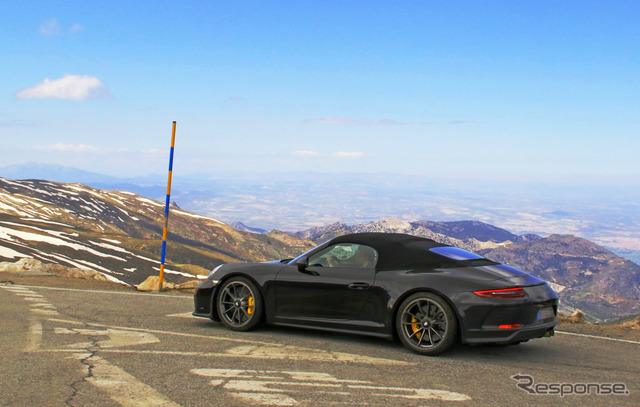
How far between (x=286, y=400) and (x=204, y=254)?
148308 millimetres

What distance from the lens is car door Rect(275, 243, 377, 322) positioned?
807cm

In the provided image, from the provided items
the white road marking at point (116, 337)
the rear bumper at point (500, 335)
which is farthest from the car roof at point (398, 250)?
the white road marking at point (116, 337)

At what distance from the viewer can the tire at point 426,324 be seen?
7.32m

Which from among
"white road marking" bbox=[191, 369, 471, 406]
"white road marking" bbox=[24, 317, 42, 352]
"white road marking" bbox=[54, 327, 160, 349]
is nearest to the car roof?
"white road marking" bbox=[191, 369, 471, 406]

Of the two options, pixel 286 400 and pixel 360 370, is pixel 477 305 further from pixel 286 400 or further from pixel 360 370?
pixel 286 400

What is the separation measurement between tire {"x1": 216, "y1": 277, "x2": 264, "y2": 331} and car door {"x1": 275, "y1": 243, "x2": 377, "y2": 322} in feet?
1.03

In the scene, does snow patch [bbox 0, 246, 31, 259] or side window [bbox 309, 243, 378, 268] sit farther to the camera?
snow patch [bbox 0, 246, 31, 259]

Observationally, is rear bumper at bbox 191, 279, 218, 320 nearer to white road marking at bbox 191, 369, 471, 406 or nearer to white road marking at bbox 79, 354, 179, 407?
white road marking at bbox 79, 354, 179, 407

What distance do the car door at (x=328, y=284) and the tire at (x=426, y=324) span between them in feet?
1.89

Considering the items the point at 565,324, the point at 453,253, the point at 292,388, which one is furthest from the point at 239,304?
the point at 565,324

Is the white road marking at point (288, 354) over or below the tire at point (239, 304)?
below

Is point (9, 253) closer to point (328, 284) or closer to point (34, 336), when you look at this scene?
point (34, 336)

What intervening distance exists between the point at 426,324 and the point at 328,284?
1.38m

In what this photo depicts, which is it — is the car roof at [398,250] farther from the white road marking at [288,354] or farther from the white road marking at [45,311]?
the white road marking at [45,311]
